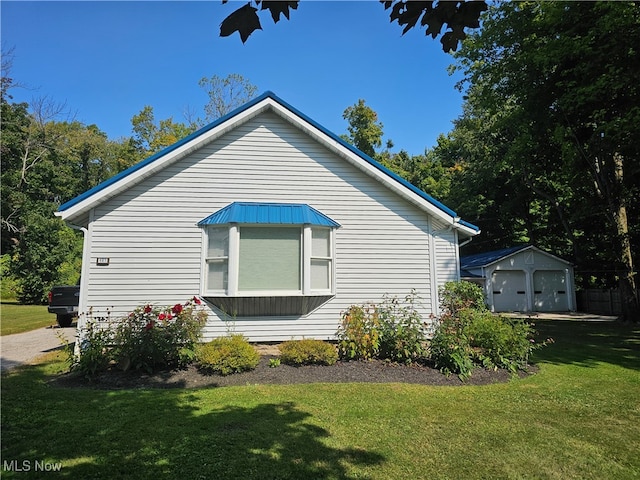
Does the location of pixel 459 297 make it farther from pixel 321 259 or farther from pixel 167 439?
pixel 167 439

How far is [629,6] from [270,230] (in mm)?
13300

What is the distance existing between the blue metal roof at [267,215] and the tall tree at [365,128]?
27191 millimetres

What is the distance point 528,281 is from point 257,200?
2125 cm

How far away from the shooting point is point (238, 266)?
29.1ft

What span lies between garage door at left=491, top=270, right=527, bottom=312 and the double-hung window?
1864 cm

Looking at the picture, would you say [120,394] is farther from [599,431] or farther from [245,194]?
[599,431]

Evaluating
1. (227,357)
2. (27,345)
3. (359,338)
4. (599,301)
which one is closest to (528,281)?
(599,301)

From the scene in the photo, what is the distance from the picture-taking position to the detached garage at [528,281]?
78.7ft

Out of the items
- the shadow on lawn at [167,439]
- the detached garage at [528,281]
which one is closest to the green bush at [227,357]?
the shadow on lawn at [167,439]

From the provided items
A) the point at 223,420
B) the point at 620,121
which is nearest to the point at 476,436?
the point at 223,420

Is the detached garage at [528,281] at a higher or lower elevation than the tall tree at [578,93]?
lower

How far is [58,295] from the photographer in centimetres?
1448

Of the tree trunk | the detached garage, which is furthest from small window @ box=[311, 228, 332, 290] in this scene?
the detached garage

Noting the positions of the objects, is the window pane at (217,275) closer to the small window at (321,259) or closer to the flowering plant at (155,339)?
the flowering plant at (155,339)
